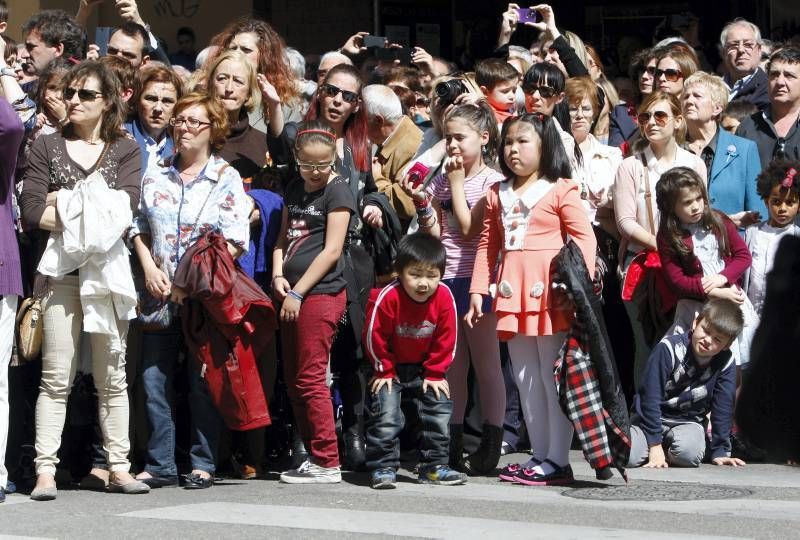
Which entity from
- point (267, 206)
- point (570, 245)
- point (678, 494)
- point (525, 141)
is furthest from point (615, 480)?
point (267, 206)

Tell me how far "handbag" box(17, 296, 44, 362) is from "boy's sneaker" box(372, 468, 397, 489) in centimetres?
183

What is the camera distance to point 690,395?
30.0ft

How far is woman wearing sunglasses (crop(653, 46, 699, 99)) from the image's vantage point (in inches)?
416

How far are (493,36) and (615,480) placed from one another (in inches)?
352

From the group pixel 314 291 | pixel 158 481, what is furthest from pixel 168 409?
pixel 314 291

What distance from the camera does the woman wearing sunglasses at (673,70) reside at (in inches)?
416

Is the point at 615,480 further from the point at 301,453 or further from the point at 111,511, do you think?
Answer: the point at 111,511

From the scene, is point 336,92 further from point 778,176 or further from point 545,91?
point 778,176

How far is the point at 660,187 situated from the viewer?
9.27m

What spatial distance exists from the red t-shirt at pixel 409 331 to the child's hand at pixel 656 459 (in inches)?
59.8

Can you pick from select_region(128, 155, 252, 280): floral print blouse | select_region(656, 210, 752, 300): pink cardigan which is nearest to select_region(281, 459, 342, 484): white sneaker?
select_region(128, 155, 252, 280): floral print blouse

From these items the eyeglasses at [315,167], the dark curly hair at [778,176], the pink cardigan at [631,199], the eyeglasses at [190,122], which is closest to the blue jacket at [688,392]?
the pink cardigan at [631,199]

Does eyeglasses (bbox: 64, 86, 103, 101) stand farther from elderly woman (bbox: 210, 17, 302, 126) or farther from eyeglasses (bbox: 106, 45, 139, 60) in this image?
eyeglasses (bbox: 106, 45, 139, 60)

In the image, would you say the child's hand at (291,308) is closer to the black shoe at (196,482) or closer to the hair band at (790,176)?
the black shoe at (196,482)
